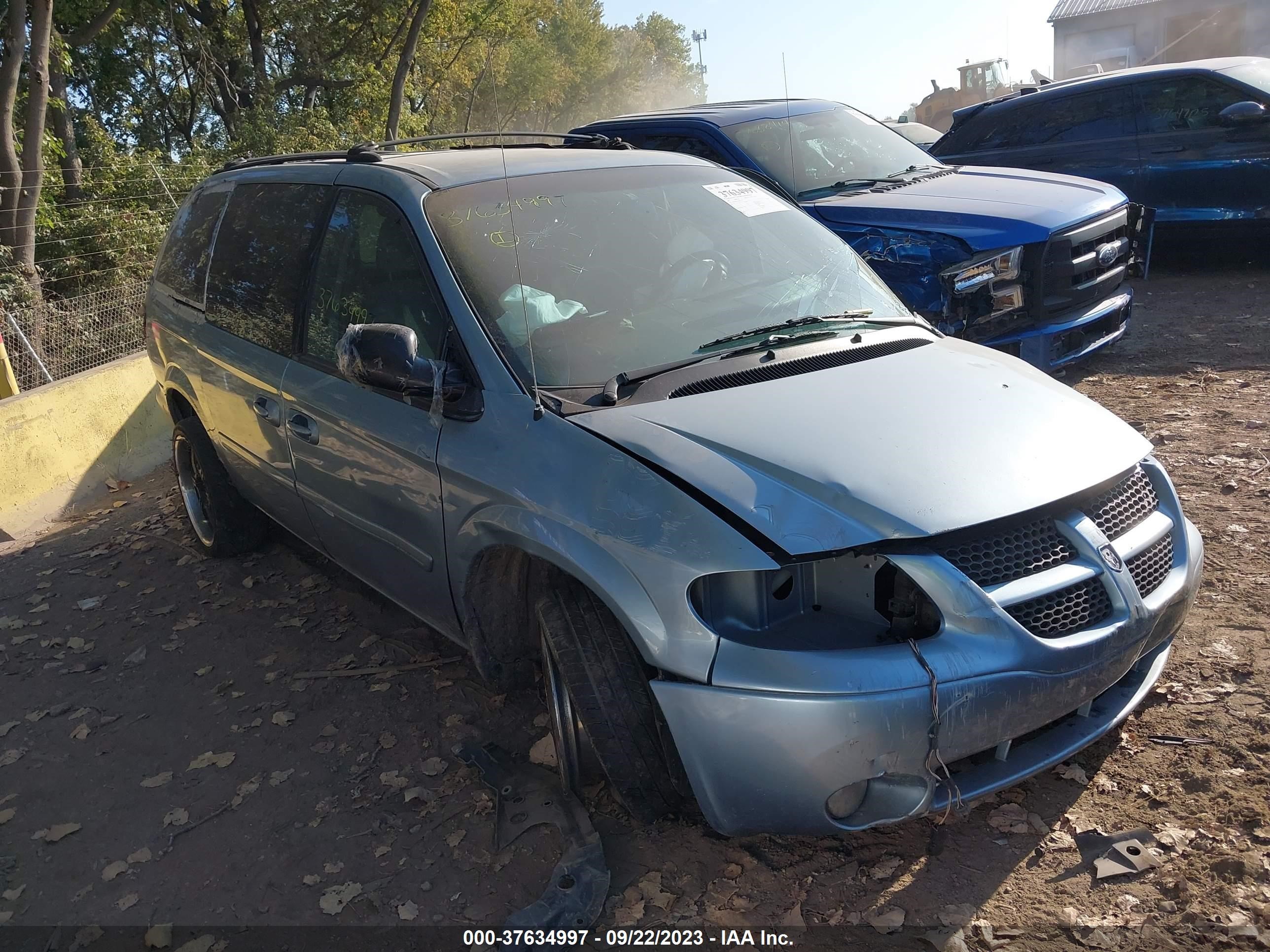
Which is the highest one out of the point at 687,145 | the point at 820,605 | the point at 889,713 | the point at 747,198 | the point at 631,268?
the point at 687,145

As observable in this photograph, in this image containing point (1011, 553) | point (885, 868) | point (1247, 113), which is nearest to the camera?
point (1011, 553)

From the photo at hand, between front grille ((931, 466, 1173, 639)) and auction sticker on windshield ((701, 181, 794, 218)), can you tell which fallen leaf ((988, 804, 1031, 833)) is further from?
auction sticker on windshield ((701, 181, 794, 218))

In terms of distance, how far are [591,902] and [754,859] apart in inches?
18.8

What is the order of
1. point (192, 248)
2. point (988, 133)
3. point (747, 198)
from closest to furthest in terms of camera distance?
point (747, 198) < point (192, 248) < point (988, 133)

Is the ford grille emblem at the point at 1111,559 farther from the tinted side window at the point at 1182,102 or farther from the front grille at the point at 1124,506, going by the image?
the tinted side window at the point at 1182,102

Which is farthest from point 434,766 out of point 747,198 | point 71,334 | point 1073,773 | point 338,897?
point 71,334

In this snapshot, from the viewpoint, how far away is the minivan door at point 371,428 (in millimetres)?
3314

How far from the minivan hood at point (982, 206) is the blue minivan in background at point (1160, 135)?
2.16 meters

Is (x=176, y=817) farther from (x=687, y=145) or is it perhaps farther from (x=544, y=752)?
(x=687, y=145)

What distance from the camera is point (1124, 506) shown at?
2781 mm

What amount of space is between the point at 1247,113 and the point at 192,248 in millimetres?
7829

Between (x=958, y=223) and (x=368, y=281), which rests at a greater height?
(x=368, y=281)

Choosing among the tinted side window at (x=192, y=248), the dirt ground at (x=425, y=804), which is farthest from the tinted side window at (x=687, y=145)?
the dirt ground at (x=425, y=804)

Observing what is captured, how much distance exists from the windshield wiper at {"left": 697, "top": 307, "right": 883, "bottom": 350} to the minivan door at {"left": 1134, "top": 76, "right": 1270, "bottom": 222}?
6.32 m
